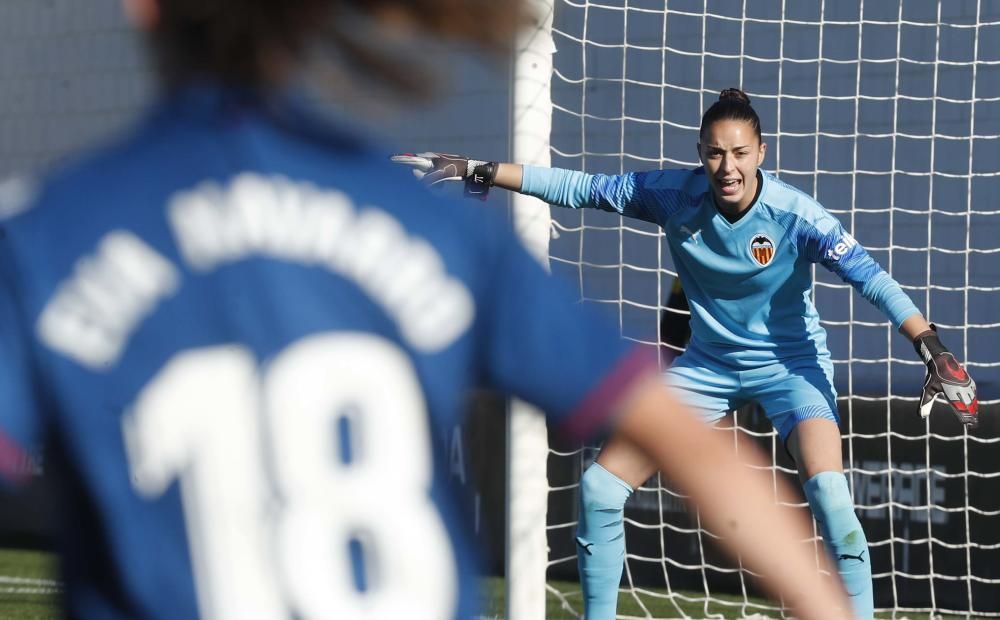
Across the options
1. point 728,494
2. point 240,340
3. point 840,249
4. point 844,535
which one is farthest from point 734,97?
point 240,340

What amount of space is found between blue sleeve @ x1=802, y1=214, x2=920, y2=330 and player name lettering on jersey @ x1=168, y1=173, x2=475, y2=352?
3562mm

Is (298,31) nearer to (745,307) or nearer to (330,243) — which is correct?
(330,243)

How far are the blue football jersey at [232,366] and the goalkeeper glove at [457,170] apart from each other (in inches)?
140

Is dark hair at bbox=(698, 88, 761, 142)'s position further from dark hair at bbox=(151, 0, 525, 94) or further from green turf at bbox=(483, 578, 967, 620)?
dark hair at bbox=(151, 0, 525, 94)

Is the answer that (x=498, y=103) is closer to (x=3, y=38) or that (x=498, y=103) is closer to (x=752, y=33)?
(x=752, y=33)

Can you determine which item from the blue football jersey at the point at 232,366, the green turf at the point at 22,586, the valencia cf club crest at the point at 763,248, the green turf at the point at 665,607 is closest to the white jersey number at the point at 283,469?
the blue football jersey at the point at 232,366

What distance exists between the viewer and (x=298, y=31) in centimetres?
99

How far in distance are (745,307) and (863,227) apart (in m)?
3.46

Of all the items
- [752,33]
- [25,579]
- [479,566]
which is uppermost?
[752,33]

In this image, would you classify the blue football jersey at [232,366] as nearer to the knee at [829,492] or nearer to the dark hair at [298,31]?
the dark hair at [298,31]

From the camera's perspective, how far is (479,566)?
3.63ft

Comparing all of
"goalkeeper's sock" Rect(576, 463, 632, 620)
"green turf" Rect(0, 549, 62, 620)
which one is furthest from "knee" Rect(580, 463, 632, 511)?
"green turf" Rect(0, 549, 62, 620)

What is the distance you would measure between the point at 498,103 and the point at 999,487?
400 cm

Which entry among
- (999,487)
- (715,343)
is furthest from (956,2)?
(715,343)
